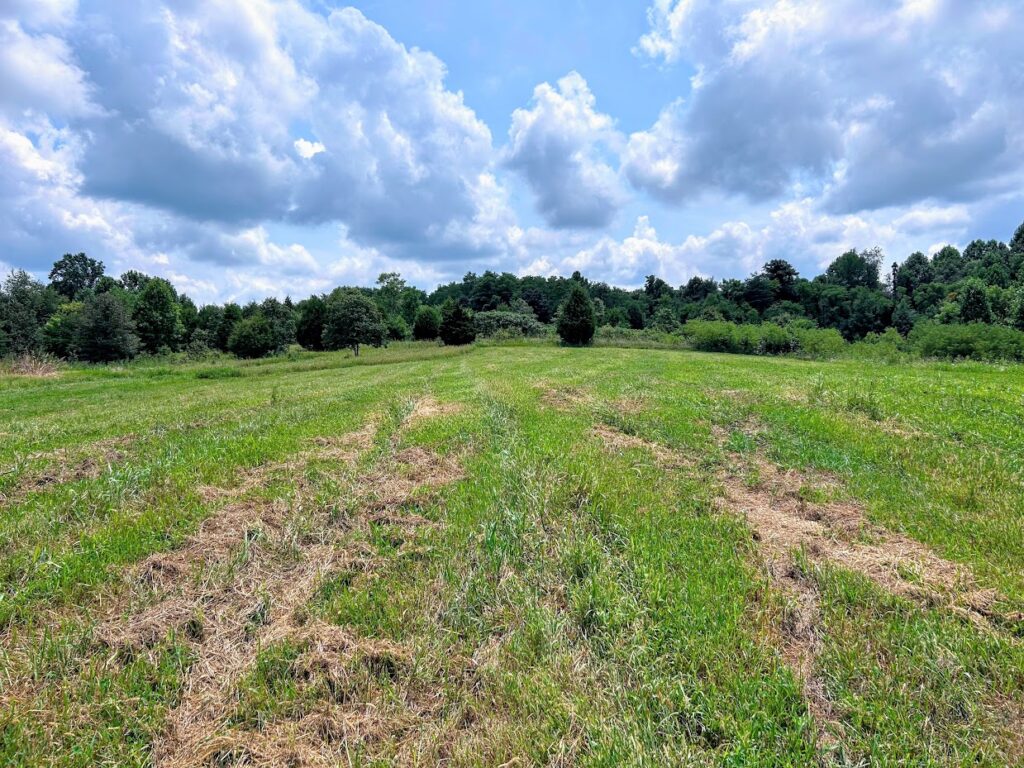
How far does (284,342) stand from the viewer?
6619 centimetres

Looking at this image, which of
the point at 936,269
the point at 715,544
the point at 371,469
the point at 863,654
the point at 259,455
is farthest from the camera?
the point at 936,269

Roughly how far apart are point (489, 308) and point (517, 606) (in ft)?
367

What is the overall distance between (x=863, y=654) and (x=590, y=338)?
183ft

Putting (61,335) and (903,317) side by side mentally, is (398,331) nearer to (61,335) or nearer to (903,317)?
(61,335)

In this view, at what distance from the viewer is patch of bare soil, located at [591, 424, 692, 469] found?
7.47m

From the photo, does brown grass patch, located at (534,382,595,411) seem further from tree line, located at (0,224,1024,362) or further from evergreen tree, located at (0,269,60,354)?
evergreen tree, located at (0,269,60,354)

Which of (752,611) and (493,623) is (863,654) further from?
(493,623)

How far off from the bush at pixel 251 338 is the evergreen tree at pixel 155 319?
463 inches

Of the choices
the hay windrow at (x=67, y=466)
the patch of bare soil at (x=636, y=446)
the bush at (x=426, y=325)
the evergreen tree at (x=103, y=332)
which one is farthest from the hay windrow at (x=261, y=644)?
the bush at (x=426, y=325)

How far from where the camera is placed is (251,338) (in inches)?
2061

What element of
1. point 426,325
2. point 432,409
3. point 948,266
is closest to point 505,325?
point 426,325

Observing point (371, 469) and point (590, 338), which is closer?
point (371, 469)

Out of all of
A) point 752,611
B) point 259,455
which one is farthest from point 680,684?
point 259,455

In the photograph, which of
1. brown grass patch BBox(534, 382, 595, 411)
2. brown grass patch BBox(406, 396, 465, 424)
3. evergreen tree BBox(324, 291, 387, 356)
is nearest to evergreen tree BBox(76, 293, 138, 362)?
evergreen tree BBox(324, 291, 387, 356)
